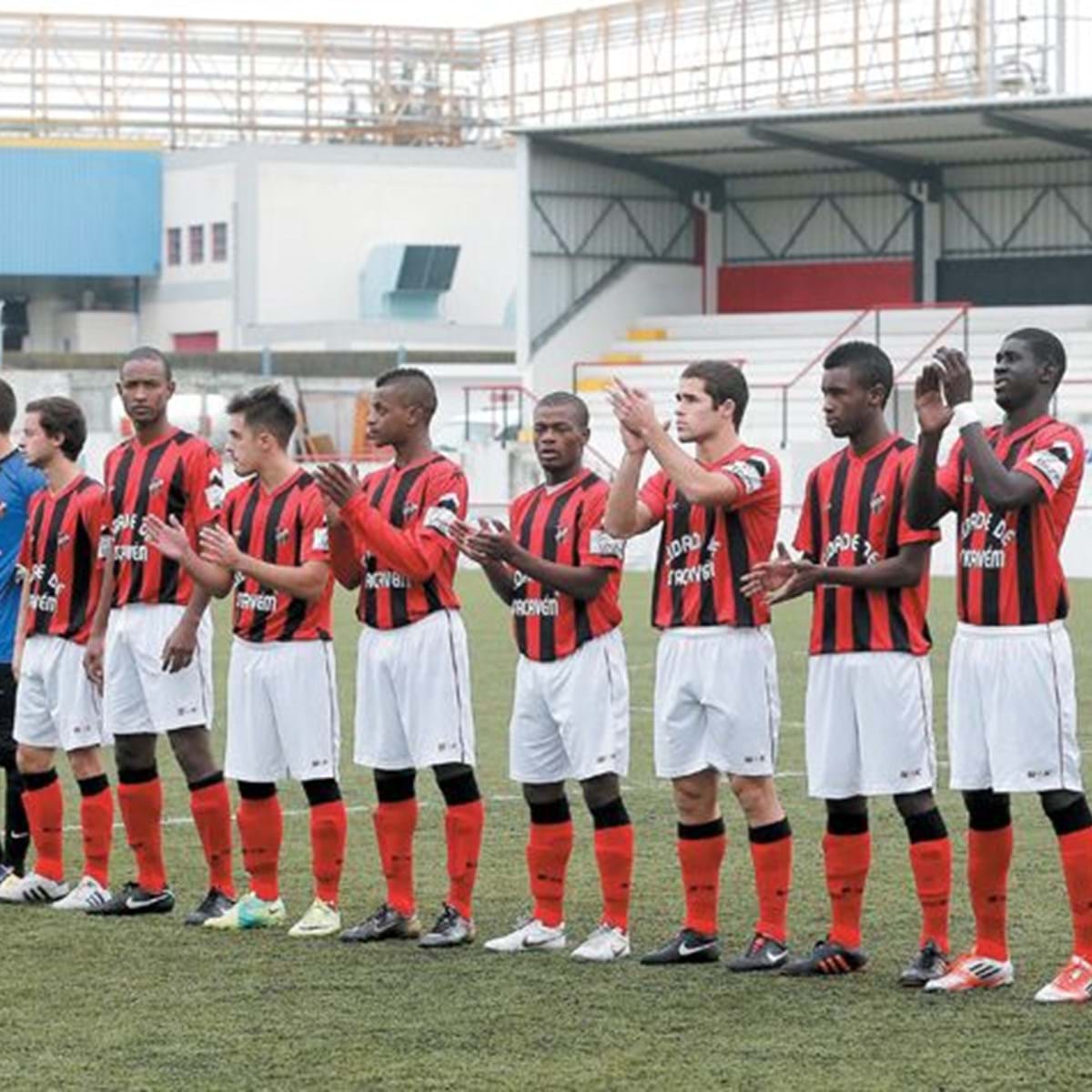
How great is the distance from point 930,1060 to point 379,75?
61.1m

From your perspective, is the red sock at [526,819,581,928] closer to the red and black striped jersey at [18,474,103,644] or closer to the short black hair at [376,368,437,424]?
A: the short black hair at [376,368,437,424]

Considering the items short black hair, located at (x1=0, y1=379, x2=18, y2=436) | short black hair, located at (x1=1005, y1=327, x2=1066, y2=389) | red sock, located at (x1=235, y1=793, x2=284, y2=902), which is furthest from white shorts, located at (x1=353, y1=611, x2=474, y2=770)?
short black hair, located at (x1=1005, y1=327, x2=1066, y2=389)

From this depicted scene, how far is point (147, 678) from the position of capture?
10180mm

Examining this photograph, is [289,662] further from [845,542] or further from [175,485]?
[845,542]

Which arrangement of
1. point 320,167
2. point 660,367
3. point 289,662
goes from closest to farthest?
point 289,662, point 660,367, point 320,167

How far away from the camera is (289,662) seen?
980cm

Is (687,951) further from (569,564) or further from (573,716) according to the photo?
(569,564)

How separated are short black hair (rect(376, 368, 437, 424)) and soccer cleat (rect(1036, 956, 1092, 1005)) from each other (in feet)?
9.80

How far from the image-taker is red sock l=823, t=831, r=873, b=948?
8805 mm

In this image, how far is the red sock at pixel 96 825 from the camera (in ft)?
34.4

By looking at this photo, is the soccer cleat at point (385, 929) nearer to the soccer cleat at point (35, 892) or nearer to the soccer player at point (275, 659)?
the soccer player at point (275, 659)

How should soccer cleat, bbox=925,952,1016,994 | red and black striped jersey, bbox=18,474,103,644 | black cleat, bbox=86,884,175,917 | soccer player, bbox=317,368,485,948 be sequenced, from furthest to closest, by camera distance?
red and black striped jersey, bbox=18,474,103,644 < black cleat, bbox=86,884,175,917 < soccer player, bbox=317,368,485,948 < soccer cleat, bbox=925,952,1016,994

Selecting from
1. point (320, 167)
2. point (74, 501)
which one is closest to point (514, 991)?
point (74, 501)

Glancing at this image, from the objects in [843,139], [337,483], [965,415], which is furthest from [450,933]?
[843,139]
